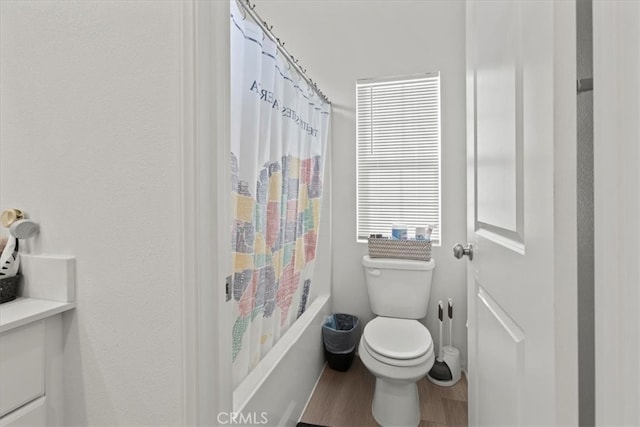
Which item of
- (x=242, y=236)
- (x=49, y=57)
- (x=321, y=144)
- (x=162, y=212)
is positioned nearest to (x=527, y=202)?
(x=162, y=212)

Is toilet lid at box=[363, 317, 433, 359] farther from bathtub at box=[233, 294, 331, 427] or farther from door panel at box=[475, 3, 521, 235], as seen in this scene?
door panel at box=[475, 3, 521, 235]

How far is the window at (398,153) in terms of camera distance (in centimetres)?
218

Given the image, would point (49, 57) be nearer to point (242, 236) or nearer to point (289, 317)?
point (242, 236)

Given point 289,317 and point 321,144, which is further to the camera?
point 321,144

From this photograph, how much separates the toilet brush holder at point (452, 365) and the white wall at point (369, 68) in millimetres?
130

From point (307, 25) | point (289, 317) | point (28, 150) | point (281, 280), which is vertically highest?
point (307, 25)

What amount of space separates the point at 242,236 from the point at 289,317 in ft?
2.20

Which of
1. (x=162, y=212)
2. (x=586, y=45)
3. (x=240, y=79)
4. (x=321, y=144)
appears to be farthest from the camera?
(x=321, y=144)

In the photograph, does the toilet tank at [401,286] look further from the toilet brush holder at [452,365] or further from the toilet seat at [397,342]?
the toilet brush holder at [452,365]

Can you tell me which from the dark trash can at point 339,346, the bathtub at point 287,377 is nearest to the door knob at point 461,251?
the bathtub at point 287,377

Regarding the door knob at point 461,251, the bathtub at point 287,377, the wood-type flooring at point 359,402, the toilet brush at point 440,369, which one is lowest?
the wood-type flooring at point 359,402

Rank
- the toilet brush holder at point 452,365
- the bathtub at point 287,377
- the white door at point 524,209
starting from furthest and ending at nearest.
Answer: the toilet brush holder at point 452,365, the bathtub at point 287,377, the white door at point 524,209

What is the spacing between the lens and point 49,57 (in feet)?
2.61

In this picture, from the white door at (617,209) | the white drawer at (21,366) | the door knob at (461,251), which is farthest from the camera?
the door knob at (461,251)
